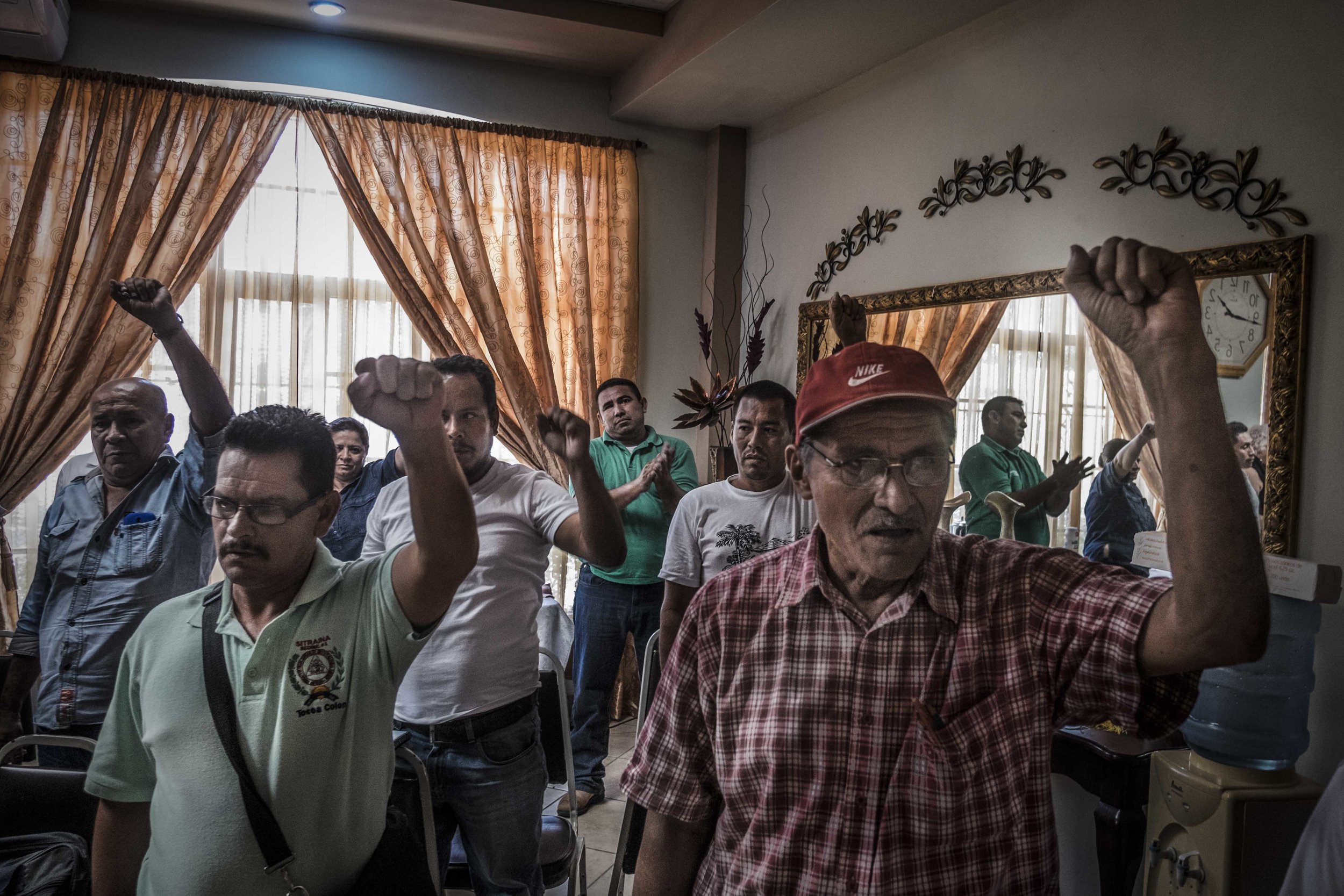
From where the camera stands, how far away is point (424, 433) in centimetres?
125

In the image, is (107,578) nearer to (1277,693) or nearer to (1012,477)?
(1012,477)

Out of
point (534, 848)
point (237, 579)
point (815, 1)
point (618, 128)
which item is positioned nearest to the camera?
point (237, 579)

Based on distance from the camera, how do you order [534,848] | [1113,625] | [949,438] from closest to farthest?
[1113,625], [949,438], [534,848]

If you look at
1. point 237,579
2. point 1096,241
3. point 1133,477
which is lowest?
point 237,579

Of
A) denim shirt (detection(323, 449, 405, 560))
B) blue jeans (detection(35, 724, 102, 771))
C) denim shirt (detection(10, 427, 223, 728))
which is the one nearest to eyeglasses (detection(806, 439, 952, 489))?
denim shirt (detection(10, 427, 223, 728))

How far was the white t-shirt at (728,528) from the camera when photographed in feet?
8.25

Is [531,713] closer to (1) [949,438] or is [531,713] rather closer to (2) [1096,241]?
(1) [949,438]

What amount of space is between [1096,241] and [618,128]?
8.83 ft

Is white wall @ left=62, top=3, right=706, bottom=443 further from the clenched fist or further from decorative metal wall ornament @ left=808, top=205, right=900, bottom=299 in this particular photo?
the clenched fist

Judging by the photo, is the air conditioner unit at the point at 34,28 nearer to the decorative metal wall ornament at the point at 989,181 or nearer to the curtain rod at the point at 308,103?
the curtain rod at the point at 308,103

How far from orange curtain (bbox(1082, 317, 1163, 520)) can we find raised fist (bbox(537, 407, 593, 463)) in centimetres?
159

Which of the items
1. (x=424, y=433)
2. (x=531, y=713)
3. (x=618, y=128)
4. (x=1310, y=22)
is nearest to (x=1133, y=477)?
(x=1310, y=22)

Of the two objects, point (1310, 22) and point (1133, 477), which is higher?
point (1310, 22)

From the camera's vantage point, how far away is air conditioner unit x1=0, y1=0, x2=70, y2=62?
327 cm
